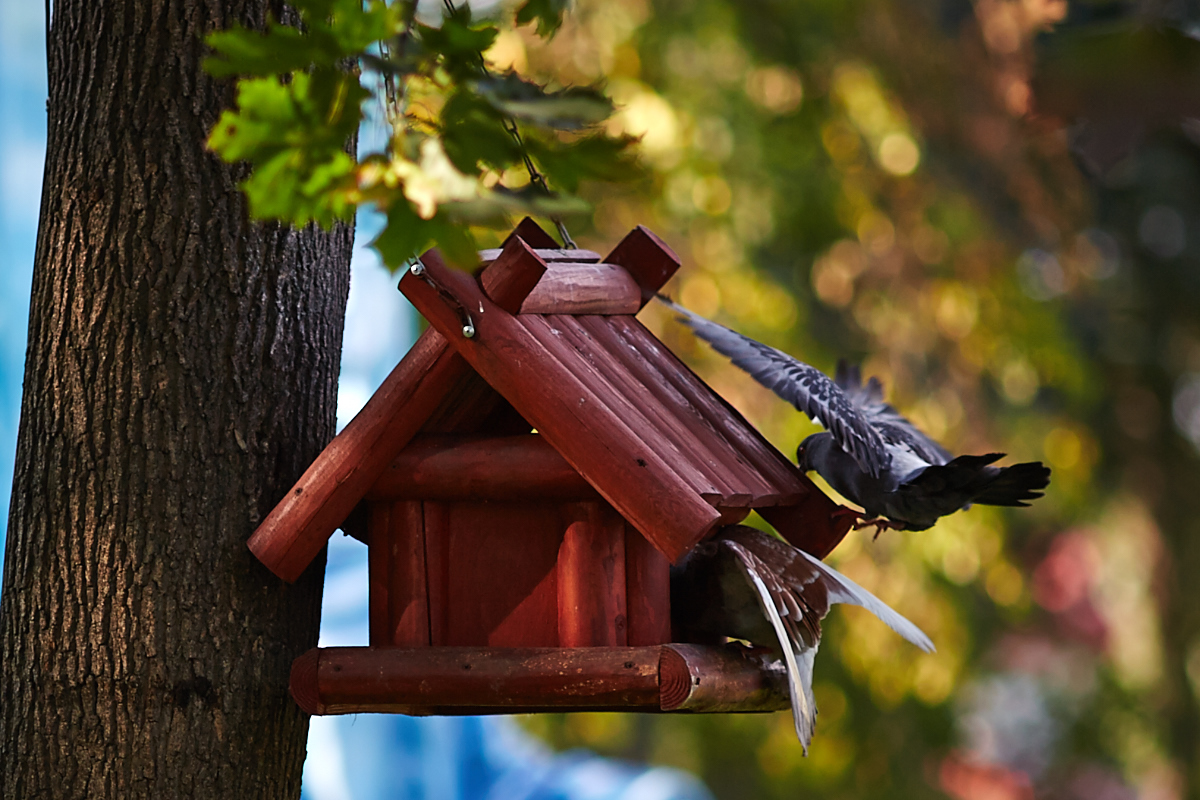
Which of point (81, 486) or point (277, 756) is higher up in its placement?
point (81, 486)

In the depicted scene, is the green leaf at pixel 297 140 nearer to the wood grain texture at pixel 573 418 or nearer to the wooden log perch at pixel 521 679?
the wood grain texture at pixel 573 418

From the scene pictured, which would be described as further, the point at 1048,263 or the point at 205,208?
the point at 1048,263

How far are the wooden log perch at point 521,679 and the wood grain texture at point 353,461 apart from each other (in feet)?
0.46

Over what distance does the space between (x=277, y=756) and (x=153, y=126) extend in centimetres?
80

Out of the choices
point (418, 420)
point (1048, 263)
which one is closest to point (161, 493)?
point (418, 420)

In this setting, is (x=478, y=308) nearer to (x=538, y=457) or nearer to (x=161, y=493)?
(x=538, y=457)

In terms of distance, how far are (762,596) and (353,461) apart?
515 mm

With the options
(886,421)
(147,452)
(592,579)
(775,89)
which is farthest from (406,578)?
(775,89)

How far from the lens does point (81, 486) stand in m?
1.51

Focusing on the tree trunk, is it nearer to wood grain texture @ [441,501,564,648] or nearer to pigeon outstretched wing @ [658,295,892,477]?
wood grain texture @ [441,501,564,648]

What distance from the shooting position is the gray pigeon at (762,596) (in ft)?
4.95

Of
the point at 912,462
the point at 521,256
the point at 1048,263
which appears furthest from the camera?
the point at 1048,263

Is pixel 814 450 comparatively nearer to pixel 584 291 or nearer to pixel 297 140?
pixel 584 291

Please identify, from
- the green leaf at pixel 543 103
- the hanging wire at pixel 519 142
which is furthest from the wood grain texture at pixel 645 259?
the green leaf at pixel 543 103
